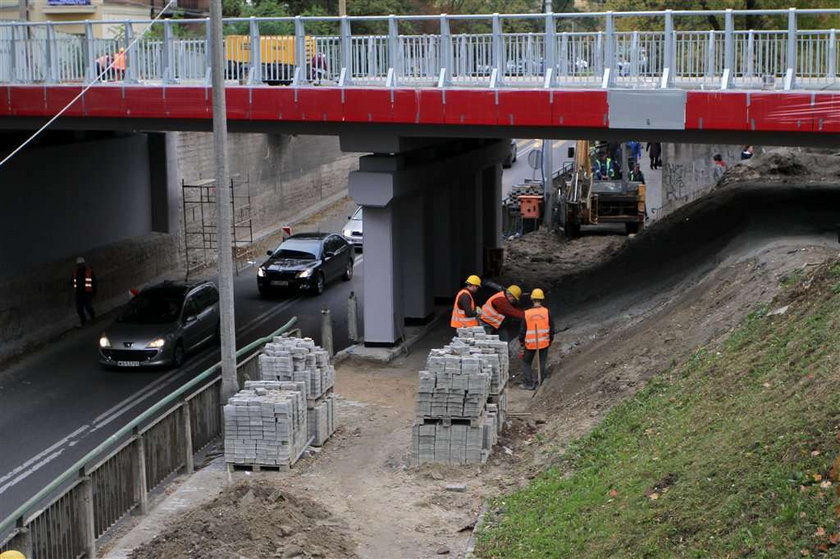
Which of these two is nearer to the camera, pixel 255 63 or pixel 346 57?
pixel 346 57

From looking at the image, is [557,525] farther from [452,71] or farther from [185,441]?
[452,71]

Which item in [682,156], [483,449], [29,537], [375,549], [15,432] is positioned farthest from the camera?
[682,156]

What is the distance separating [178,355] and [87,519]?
12448 millimetres

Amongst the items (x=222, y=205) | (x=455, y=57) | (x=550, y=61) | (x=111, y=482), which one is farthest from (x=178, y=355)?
(x=111, y=482)

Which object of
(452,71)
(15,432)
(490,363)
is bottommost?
(15,432)

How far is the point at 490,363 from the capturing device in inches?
729

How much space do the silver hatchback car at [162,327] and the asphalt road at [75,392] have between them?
34 cm

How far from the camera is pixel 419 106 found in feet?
79.3

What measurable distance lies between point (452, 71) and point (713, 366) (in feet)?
33.6

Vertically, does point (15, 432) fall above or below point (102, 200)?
below

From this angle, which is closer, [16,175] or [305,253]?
[16,175]

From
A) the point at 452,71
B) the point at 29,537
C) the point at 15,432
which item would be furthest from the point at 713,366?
the point at 15,432

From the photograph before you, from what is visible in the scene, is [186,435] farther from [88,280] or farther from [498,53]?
[88,280]

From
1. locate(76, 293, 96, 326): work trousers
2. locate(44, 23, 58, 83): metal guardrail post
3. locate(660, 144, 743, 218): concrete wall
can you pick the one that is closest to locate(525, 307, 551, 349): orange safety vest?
locate(44, 23, 58, 83): metal guardrail post
